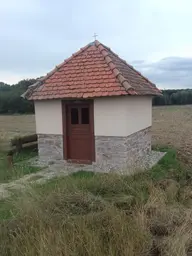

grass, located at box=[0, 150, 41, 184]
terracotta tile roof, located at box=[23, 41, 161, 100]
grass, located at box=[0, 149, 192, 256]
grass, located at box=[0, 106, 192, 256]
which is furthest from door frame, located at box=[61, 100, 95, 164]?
grass, located at box=[0, 149, 192, 256]

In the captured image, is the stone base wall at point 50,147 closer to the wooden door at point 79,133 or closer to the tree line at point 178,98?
the wooden door at point 79,133

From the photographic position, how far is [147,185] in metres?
7.14

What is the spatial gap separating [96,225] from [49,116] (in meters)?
7.77

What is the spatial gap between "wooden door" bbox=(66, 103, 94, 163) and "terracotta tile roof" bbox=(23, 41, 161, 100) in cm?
70

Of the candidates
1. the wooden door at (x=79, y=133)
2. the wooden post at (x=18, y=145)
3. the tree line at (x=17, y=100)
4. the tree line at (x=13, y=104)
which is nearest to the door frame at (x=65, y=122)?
the wooden door at (x=79, y=133)

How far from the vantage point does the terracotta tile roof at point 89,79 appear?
35.3ft

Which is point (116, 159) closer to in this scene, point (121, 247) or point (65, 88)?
point (65, 88)

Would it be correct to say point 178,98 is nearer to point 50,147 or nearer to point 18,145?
point 18,145

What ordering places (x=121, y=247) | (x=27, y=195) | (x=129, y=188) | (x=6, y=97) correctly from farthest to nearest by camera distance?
(x=6, y=97) < (x=129, y=188) < (x=27, y=195) < (x=121, y=247)

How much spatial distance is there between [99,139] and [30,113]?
36.5 metres

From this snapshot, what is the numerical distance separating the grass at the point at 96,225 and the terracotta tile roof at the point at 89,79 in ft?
16.3

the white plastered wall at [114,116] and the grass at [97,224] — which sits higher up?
the white plastered wall at [114,116]

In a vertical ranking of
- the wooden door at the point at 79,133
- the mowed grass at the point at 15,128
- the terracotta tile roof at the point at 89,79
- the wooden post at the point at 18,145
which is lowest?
the mowed grass at the point at 15,128

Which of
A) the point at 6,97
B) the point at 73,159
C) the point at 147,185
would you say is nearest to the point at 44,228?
the point at 147,185
